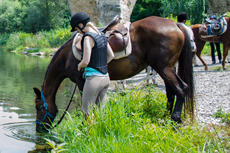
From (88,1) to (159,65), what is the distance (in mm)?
14822

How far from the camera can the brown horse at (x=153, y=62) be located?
5031 millimetres

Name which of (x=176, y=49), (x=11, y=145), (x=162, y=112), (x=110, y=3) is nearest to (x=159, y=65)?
(x=176, y=49)

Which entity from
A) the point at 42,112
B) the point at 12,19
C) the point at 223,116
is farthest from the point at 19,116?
the point at 12,19

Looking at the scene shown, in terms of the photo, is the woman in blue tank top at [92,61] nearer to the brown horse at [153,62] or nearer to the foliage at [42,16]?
the brown horse at [153,62]

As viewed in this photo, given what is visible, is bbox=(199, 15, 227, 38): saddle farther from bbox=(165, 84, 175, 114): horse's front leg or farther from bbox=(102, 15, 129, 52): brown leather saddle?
bbox=(102, 15, 129, 52): brown leather saddle

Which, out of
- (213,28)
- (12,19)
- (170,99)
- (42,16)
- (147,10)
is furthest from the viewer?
(12,19)

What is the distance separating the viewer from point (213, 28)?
12.1m

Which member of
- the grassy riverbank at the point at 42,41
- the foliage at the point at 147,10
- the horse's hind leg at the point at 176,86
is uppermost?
the foliage at the point at 147,10

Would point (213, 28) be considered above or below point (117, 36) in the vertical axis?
below

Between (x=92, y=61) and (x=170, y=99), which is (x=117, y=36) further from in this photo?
(x=170, y=99)

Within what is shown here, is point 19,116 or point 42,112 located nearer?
point 42,112

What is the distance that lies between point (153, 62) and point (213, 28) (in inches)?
316

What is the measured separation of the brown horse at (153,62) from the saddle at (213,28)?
7391mm

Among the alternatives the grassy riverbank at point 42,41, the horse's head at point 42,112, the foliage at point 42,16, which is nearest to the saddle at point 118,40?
the horse's head at point 42,112
